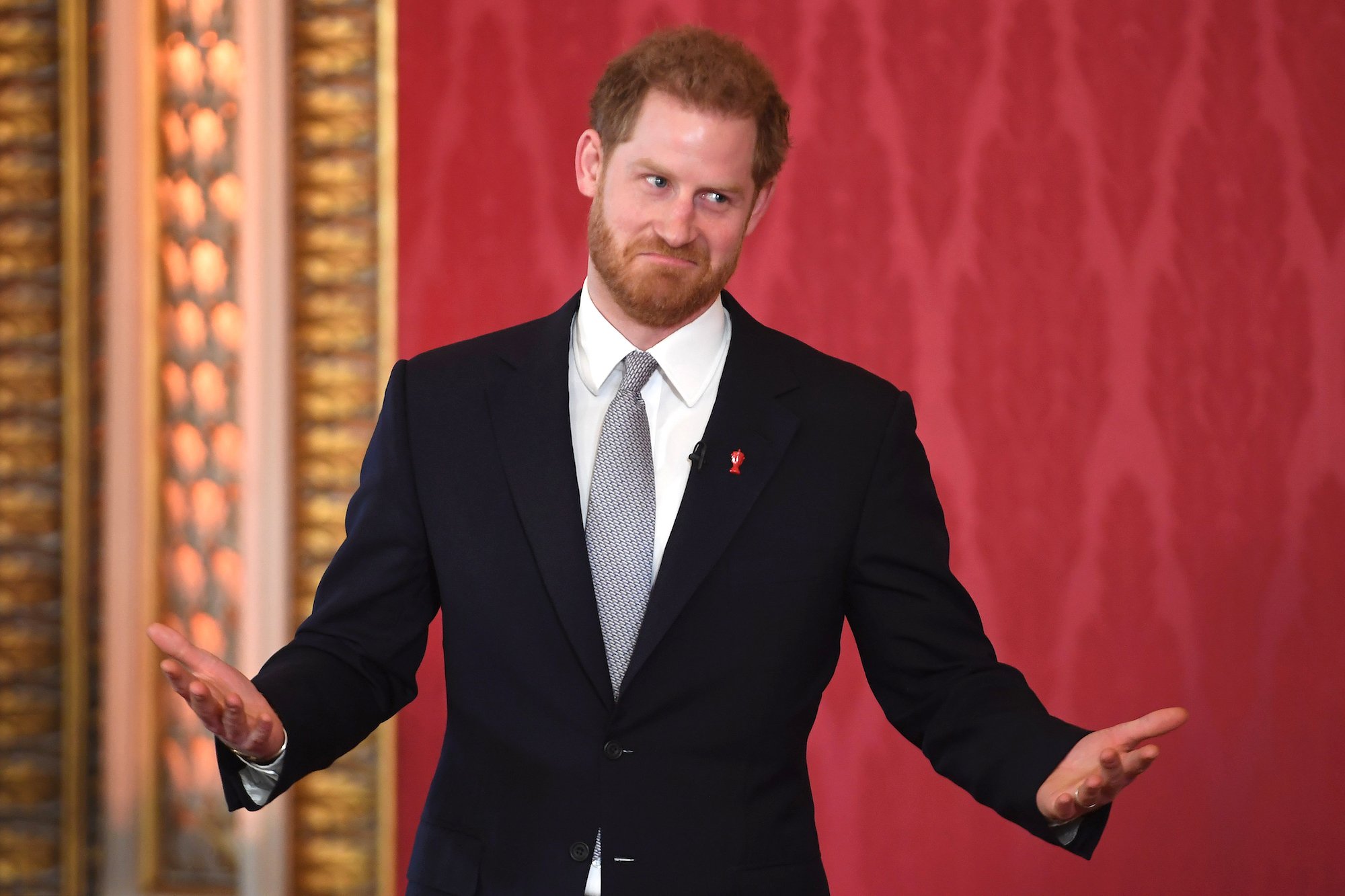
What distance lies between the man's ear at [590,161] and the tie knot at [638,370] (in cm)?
23

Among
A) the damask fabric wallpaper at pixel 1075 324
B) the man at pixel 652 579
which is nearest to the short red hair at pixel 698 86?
the man at pixel 652 579

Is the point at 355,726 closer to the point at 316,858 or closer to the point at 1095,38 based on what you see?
the point at 316,858

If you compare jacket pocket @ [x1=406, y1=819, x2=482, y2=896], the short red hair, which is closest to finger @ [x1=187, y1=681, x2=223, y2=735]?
jacket pocket @ [x1=406, y1=819, x2=482, y2=896]

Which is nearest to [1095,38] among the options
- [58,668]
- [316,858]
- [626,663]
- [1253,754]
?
[1253,754]

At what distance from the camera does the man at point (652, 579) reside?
1474mm

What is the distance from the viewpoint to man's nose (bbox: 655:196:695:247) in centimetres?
156

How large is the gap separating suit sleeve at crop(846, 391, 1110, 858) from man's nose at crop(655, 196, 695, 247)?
0.36m

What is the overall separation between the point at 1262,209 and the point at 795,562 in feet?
6.19

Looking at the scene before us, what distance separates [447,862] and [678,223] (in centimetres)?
80

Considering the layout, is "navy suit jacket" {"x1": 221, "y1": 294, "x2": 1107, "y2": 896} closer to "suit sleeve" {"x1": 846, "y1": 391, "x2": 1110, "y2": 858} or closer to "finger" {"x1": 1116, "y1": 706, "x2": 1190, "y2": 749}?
"suit sleeve" {"x1": 846, "y1": 391, "x2": 1110, "y2": 858}

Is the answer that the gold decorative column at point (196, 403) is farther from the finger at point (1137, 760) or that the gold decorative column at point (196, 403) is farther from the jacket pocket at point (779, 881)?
the finger at point (1137, 760)

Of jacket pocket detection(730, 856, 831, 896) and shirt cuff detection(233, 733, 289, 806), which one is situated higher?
shirt cuff detection(233, 733, 289, 806)

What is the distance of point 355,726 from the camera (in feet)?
5.01

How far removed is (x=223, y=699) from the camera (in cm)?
130
